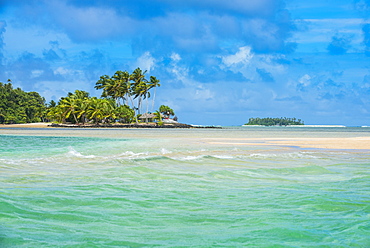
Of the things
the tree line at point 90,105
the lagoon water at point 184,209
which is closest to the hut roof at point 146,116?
the tree line at point 90,105

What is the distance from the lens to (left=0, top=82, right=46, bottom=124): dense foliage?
3903 inches

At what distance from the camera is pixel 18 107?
10406 centimetres

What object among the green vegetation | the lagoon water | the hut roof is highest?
the green vegetation

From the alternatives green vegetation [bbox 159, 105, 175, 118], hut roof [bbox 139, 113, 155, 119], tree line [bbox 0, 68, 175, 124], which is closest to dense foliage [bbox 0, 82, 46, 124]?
tree line [bbox 0, 68, 175, 124]

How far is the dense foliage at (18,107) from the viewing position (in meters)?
99.1

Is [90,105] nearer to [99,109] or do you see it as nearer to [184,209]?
[99,109]

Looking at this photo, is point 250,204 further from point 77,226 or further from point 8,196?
point 8,196

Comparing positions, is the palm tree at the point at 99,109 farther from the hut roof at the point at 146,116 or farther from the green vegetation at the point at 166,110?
the green vegetation at the point at 166,110

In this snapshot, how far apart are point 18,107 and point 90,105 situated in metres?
29.9

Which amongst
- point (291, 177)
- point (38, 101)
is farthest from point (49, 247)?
point (38, 101)

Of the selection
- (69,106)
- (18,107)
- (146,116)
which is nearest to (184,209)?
(69,106)

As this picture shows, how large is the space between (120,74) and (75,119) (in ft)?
62.0

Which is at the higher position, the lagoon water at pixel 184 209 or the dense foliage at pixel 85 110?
Answer: the dense foliage at pixel 85 110

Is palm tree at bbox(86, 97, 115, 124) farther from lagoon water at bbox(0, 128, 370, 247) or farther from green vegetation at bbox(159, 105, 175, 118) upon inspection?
lagoon water at bbox(0, 128, 370, 247)
